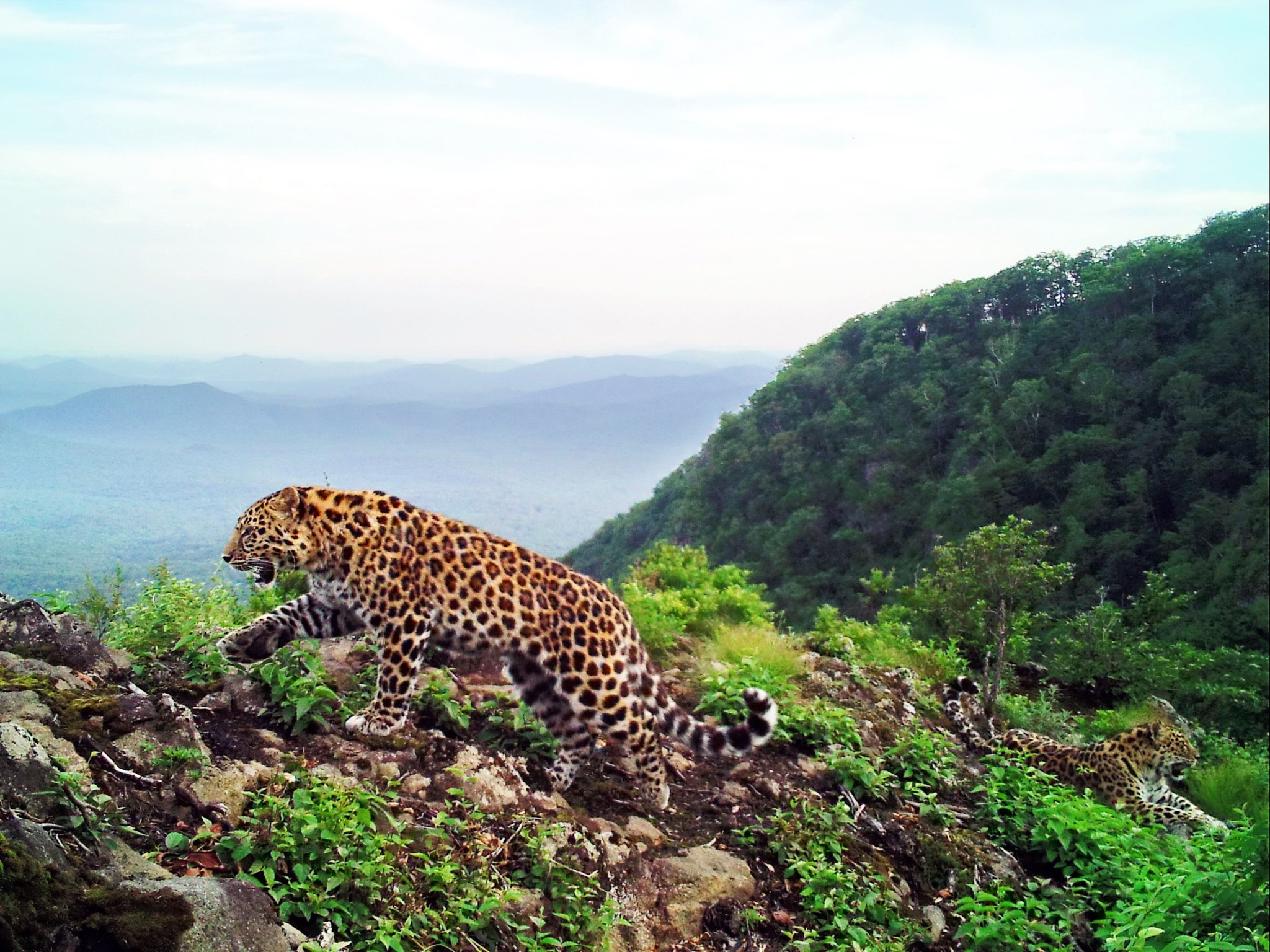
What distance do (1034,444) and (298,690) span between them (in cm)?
6139

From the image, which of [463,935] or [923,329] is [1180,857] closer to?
[463,935]

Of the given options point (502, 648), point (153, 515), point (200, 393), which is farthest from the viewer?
point (200, 393)

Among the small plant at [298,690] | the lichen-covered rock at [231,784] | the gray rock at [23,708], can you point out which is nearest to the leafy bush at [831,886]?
the small plant at [298,690]

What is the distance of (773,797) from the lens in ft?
26.2

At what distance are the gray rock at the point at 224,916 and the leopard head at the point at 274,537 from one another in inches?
110

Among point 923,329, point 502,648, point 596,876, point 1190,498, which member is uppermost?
point 923,329

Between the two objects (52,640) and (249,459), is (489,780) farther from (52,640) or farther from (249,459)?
(249,459)

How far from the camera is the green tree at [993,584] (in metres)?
14.9

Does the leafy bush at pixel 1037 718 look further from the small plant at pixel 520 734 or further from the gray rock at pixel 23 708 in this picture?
the gray rock at pixel 23 708

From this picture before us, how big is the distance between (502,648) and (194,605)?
2.72m

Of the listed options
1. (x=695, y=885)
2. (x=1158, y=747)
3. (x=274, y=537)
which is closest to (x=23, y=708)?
(x=274, y=537)

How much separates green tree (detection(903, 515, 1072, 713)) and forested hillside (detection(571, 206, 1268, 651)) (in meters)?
26.8

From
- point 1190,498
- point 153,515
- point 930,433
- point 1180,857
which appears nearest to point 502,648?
point 1180,857

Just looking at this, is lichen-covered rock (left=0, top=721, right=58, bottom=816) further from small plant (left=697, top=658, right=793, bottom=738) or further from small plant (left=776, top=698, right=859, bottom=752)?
small plant (left=776, top=698, right=859, bottom=752)
